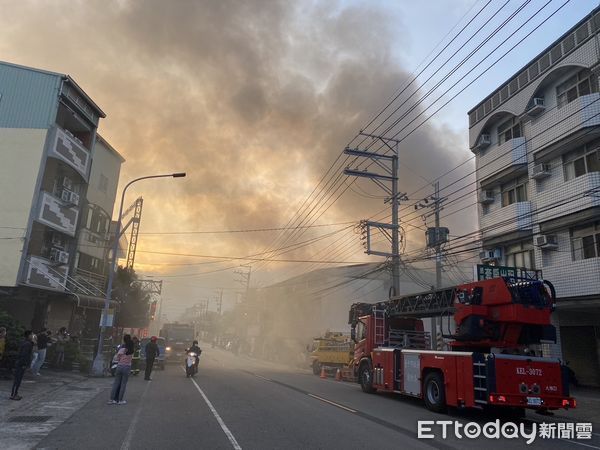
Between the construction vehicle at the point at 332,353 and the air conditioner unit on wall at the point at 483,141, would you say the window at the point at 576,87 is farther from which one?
the construction vehicle at the point at 332,353

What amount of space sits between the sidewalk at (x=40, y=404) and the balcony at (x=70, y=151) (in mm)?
11563

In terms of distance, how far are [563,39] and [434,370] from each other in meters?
17.0

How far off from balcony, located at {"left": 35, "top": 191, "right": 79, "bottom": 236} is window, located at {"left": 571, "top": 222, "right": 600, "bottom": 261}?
1007 inches

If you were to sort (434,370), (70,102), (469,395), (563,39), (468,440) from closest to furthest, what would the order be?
(468,440), (469,395), (434,370), (563,39), (70,102)

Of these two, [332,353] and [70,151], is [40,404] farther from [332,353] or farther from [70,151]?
[332,353]

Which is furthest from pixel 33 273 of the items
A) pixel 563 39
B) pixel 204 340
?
pixel 204 340

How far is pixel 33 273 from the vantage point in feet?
75.2

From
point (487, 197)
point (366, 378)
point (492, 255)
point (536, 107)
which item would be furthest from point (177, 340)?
point (536, 107)

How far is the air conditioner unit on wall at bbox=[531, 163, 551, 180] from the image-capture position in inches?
838

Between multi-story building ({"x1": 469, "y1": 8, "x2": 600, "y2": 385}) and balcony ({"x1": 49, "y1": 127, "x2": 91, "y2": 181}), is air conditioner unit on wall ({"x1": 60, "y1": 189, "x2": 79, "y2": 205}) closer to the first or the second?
balcony ({"x1": 49, "y1": 127, "x2": 91, "y2": 181})

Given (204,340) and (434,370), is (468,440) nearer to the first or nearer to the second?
(434,370)

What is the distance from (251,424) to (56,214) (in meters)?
20.1

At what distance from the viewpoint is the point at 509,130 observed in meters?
24.3

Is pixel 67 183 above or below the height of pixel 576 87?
below
